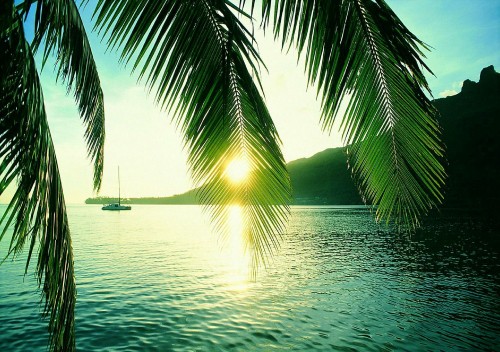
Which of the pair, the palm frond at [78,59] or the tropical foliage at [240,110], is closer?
the tropical foliage at [240,110]

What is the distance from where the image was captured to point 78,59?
3572mm

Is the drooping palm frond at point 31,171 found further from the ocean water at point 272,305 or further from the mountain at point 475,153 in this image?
the mountain at point 475,153

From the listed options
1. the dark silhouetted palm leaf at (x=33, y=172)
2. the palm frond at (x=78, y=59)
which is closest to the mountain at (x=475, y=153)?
the palm frond at (x=78, y=59)

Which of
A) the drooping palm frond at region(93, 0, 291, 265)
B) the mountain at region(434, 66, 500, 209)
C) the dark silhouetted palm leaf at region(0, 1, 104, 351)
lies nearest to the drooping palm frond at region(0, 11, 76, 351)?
the dark silhouetted palm leaf at region(0, 1, 104, 351)

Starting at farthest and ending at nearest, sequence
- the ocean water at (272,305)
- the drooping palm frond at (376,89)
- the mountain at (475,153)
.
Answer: the mountain at (475,153), the ocean water at (272,305), the drooping palm frond at (376,89)

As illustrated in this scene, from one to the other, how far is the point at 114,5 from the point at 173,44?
0.35m

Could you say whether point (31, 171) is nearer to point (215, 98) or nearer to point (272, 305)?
point (215, 98)

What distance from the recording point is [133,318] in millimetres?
14266

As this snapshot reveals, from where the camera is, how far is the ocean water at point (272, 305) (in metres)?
12.3

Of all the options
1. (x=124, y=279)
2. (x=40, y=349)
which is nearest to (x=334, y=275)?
(x=124, y=279)

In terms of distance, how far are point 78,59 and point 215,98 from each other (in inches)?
110

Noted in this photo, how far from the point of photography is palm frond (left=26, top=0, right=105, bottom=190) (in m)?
2.66

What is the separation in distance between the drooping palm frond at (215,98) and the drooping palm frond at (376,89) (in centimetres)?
29

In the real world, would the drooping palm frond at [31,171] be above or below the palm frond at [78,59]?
below
